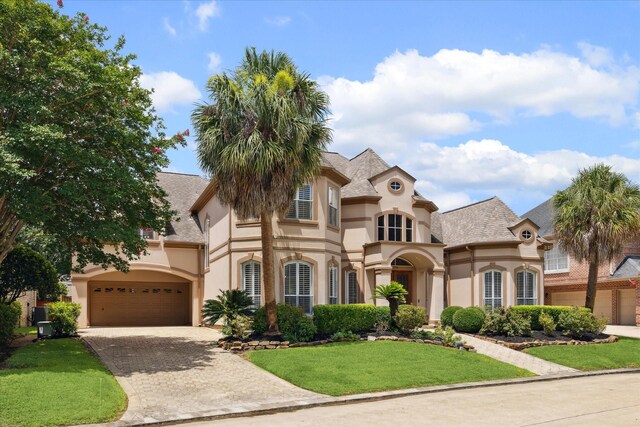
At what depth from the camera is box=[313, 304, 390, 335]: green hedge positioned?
2339cm

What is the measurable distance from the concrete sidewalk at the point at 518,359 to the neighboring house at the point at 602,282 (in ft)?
46.7

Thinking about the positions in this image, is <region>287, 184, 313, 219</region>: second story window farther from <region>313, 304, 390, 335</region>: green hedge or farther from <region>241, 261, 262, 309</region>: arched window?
<region>313, 304, 390, 335</region>: green hedge

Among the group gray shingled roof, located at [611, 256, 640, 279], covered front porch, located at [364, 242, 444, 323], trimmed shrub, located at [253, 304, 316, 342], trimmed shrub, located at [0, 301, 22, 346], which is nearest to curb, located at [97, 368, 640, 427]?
trimmed shrub, located at [253, 304, 316, 342]

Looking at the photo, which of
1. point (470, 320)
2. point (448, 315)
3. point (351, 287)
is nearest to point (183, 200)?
point (351, 287)

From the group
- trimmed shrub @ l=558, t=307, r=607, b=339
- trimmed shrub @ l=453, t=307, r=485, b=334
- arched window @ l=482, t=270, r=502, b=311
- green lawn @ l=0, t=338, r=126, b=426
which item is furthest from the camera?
arched window @ l=482, t=270, r=502, b=311

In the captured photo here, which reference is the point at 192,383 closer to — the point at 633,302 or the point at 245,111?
the point at 245,111

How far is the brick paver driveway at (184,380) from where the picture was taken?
1357 cm

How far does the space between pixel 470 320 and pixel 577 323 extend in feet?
14.8

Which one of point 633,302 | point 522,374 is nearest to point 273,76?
point 522,374

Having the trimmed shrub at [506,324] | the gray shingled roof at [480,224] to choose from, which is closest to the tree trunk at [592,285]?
the gray shingled roof at [480,224]

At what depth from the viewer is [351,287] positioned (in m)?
29.1

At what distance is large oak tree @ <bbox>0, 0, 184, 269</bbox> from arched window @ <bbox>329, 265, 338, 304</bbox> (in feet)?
28.4

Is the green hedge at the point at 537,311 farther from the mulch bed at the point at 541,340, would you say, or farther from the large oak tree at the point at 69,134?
the large oak tree at the point at 69,134

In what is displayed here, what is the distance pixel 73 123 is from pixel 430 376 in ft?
41.6
